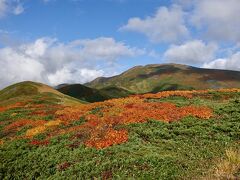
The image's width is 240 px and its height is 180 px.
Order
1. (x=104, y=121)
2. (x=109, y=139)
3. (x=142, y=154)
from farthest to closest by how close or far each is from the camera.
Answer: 1. (x=104, y=121)
2. (x=109, y=139)
3. (x=142, y=154)

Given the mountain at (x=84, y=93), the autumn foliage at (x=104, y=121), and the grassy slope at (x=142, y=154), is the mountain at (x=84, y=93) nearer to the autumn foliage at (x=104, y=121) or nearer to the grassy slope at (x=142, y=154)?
the autumn foliage at (x=104, y=121)

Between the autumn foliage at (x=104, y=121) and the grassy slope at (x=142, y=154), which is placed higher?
A: the autumn foliage at (x=104, y=121)

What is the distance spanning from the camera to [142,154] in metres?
21.1

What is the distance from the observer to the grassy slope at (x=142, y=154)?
730 inches

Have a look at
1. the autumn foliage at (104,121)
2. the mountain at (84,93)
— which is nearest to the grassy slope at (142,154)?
the autumn foliage at (104,121)

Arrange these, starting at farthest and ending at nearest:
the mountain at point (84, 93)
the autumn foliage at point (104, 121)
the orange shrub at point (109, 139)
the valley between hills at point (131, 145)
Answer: the mountain at point (84, 93), the autumn foliage at point (104, 121), the orange shrub at point (109, 139), the valley between hills at point (131, 145)

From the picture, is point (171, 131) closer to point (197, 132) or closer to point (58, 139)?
point (197, 132)

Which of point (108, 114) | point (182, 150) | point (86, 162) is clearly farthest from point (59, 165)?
point (108, 114)

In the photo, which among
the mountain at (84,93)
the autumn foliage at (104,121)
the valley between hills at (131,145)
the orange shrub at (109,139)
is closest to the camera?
the valley between hills at (131,145)

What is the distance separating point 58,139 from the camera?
89.5ft

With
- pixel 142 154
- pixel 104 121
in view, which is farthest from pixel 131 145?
pixel 104 121

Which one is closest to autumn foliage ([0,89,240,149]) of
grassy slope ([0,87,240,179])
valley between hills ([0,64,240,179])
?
valley between hills ([0,64,240,179])

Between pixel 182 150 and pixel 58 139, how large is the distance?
1060 centimetres

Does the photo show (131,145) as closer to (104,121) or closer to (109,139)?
(109,139)
